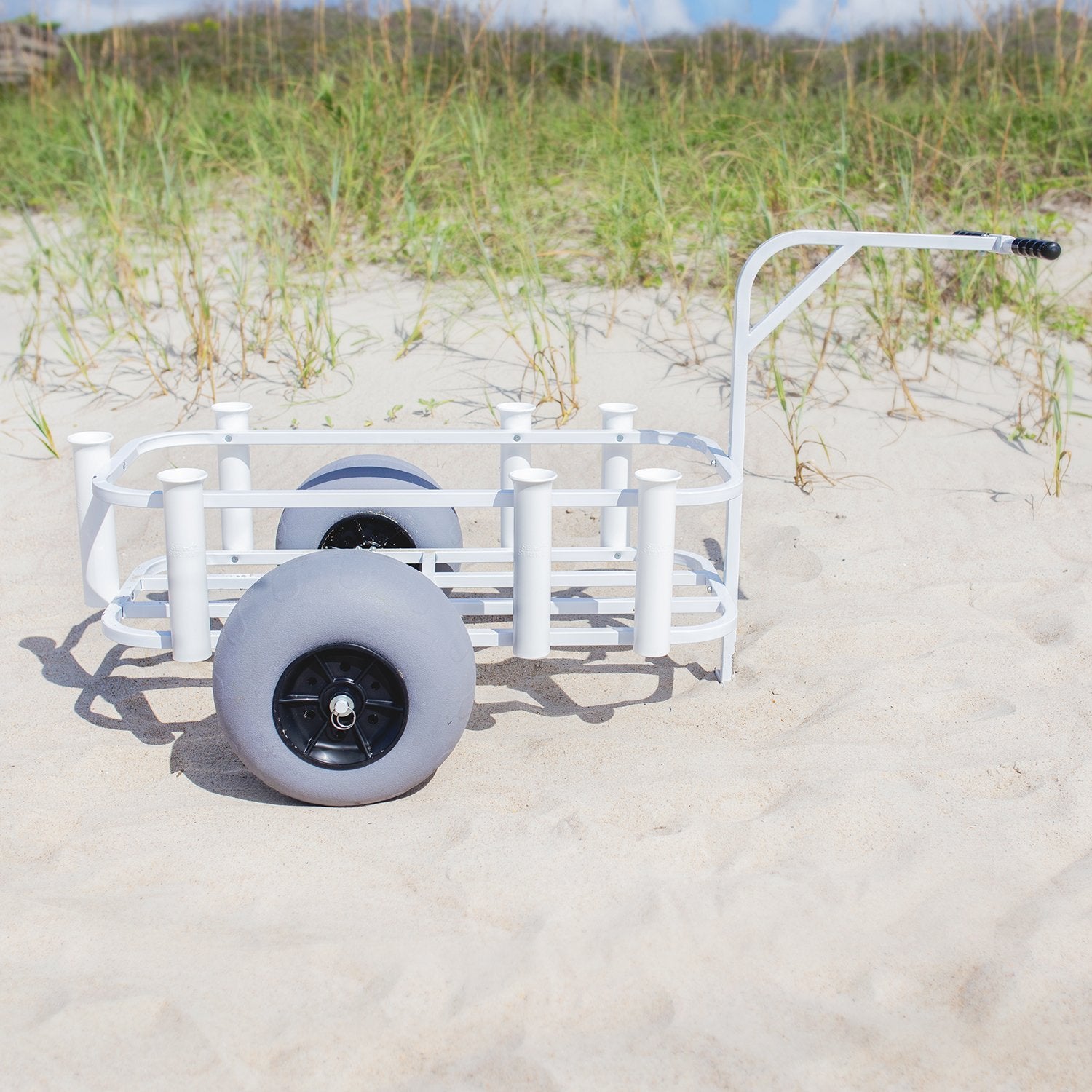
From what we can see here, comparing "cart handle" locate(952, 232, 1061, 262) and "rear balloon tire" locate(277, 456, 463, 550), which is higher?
"cart handle" locate(952, 232, 1061, 262)

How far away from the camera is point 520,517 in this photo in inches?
116

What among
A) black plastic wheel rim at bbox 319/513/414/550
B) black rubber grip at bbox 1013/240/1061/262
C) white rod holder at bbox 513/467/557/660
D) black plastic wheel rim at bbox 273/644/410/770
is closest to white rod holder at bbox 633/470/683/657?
white rod holder at bbox 513/467/557/660

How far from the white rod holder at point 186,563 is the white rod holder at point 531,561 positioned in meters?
0.75

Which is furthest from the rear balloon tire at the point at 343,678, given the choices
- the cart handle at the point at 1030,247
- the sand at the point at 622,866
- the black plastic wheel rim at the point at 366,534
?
the cart handle at the point at 1030,247

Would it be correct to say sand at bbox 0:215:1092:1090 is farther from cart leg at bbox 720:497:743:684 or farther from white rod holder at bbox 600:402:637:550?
white rod holder at bbox 600:402:637:550

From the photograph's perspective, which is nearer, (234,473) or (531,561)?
(531,561)

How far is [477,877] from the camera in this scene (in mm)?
2621

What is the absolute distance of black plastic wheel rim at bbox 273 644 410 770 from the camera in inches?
113

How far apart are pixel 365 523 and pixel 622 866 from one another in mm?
1709

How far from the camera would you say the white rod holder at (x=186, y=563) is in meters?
2.95

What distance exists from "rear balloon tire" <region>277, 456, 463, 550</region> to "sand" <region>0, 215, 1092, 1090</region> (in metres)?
0.45

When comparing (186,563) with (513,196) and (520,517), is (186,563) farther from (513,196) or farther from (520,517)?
(513,196)

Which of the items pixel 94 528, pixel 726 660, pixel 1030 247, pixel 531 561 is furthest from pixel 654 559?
pixel 94 528

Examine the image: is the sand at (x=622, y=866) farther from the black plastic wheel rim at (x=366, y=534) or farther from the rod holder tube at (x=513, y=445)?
the rod holder tube at (x=513, y=445)
